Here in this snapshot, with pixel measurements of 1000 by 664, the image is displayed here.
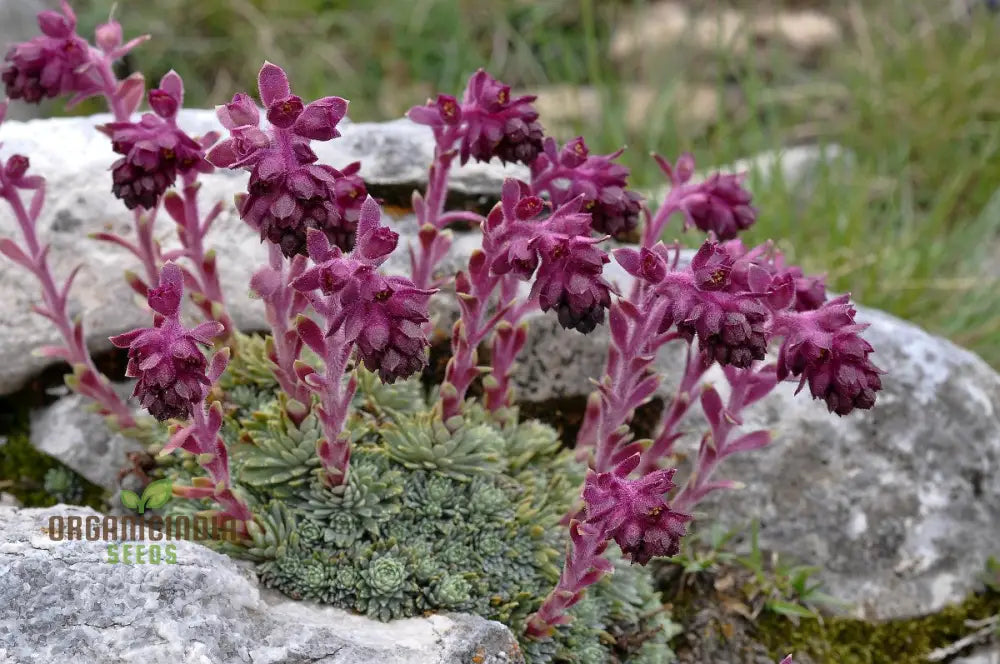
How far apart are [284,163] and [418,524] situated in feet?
4.18

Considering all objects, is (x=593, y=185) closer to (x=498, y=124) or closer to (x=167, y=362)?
(x=498, y=124)

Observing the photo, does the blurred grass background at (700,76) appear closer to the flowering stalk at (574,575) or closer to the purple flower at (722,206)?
the purple flower at (722,206)

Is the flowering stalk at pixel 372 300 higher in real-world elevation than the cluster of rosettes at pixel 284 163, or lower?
lower

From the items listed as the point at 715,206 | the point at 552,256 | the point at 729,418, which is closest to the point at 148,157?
the point at 552,256

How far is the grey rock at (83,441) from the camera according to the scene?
10.4 feet

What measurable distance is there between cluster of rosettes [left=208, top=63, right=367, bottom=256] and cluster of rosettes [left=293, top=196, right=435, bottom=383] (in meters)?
0.06

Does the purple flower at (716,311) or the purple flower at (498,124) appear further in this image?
the purple flower at (498,124)

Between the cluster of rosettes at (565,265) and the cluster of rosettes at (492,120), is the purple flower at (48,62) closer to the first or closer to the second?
the cluster of rosettes at (492,120)

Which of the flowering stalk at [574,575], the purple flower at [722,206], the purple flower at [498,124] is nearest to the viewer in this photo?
the flowering stalk at [574,575]

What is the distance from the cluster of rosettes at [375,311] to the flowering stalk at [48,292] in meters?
1.18

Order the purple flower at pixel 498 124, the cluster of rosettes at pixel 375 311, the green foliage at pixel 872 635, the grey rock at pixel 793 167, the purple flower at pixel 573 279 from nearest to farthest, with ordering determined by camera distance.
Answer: the cluster of rosettes at pixel 375 311
the purple flower at pixel 573 279
the purple flower at pixel 498 124
the green foliage at pixel 872 635
the grey rock at pixel 793 167

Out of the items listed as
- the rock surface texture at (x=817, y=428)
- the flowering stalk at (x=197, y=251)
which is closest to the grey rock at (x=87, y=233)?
the rock surface texture at (x=817, y=428)

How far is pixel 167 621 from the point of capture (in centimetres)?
217

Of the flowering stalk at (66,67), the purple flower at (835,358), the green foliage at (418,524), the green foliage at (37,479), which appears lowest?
the green foliage at (37,479)
